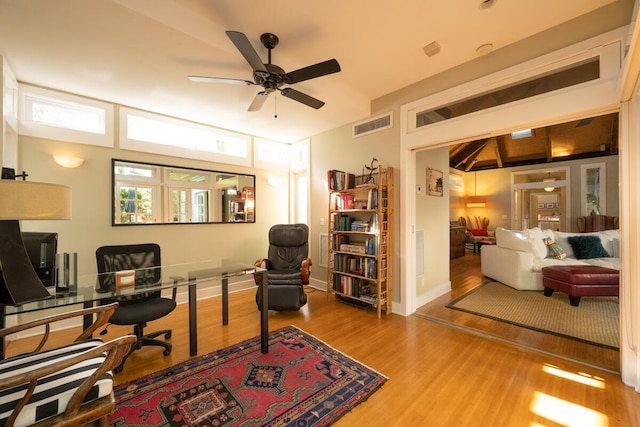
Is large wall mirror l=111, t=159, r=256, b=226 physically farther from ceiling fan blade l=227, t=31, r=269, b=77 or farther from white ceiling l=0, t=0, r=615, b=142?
ceiling fan blade l=227, t=31, r=269, b=77

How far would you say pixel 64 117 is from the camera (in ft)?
9.77

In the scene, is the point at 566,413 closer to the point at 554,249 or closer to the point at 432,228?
the point at 432,228

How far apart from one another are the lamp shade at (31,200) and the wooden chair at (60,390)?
0.73 metres

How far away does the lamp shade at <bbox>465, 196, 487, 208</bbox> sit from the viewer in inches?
326

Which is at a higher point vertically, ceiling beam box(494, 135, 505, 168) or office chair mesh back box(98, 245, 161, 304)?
ceiling beam box(494, 135, 505, 168)

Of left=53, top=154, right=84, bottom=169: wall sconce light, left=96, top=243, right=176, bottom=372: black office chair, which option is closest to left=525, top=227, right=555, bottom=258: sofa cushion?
left=96, top=243, right=176, bottom=372: black office chair

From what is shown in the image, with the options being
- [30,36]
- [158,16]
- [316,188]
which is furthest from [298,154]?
[30,36]

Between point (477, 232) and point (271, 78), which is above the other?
point (271, 78)

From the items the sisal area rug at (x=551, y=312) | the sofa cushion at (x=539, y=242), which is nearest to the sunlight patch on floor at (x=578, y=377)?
the sisal area rug at (x=551, y=312)

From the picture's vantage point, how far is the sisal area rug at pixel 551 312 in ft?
8.57

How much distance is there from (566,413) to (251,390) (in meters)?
2.08

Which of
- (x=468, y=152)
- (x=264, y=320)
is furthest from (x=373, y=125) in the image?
(x=468, y=152)

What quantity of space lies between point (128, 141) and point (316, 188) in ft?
9.15

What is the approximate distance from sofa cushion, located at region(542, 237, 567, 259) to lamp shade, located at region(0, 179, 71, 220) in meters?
6.25
